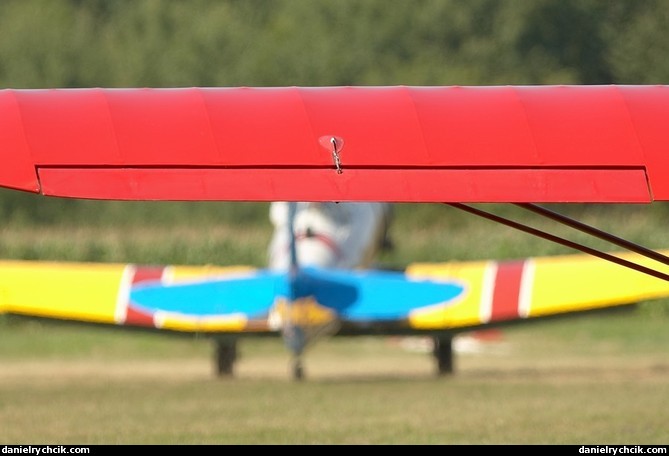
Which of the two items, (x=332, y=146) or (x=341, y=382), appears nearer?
(x=332, y=146)

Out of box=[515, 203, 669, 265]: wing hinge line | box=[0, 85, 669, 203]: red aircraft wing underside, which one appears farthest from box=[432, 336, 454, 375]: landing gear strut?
box=[0, 85, 669, 203]: red aircraft wing underside

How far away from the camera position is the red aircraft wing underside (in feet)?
20.9

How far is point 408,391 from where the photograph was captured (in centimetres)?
1435

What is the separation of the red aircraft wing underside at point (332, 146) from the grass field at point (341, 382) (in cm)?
376

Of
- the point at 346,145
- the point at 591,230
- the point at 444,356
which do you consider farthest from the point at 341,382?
the point at 346,145

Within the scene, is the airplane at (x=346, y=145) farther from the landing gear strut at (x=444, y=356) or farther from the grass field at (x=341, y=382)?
the landing gear strut at (x=444, y=356)

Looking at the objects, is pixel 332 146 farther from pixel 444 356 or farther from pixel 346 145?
pixel 444 356

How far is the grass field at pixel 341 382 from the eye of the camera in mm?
11062

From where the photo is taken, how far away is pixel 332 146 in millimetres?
6512

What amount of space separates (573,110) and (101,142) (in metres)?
2.08

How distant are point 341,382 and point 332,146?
9271 mm

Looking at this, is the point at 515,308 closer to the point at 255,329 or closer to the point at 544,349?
the point at 255,329

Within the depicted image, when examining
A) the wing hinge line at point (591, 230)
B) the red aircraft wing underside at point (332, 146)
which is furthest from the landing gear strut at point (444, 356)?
the red aircraft wing underside at point (332, 146)

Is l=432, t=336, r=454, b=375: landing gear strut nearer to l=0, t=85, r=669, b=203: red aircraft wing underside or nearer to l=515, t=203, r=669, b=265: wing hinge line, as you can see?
l=515, t=203, r=669, b=265: wing hinge line
